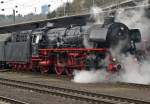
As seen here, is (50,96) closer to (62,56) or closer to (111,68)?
(111,68)

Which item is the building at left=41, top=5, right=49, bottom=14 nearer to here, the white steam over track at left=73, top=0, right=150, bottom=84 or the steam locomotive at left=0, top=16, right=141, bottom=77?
the steam locomotive at left=0, top=16, right=141, bottom=77

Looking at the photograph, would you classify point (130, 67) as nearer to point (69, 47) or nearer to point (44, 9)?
point (69, 47)

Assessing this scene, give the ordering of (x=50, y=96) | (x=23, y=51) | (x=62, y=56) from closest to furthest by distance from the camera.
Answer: (x=50, y=96) < (x=62, y=56) < (x=23, y=51)

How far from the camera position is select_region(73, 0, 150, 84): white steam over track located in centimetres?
1914

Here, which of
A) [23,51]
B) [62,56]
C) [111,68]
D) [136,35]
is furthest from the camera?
[23,51]

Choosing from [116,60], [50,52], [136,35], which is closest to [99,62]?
[116,60]

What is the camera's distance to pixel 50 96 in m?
14.5

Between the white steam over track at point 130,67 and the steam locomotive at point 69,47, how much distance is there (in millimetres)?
397

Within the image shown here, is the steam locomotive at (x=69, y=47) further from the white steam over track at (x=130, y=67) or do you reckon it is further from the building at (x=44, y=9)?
the building at (x=44, y=9)

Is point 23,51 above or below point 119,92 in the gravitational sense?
above

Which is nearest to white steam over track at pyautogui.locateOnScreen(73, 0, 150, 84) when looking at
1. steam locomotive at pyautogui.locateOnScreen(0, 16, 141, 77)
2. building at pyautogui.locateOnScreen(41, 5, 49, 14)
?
steam locomotive at pyautogui.locateOnScreen(0, 16, 141, 77)

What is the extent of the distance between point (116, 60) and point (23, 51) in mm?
10603

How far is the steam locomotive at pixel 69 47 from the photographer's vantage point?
754 inches

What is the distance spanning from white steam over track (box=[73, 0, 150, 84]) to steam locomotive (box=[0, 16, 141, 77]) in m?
0.40
